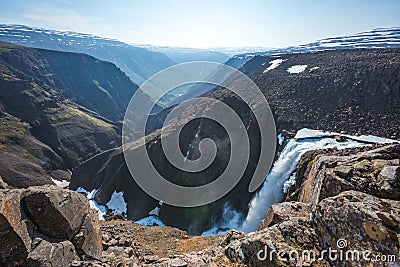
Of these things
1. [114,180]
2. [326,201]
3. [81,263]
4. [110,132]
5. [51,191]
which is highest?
[326,201]

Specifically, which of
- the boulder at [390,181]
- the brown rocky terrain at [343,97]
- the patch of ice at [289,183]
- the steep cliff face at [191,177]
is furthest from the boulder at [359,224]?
the brown rocky terrain at [343,97]

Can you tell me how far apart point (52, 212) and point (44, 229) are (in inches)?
30.6

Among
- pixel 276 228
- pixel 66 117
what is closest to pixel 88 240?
pixel 276 228

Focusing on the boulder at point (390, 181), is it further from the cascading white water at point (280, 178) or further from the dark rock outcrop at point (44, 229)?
the cascading white water at point (280, 178)

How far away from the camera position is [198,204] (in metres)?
41.8

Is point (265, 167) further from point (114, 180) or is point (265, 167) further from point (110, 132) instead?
point (110, 132)

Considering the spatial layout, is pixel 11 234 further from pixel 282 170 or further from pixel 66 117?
pixel 66 117

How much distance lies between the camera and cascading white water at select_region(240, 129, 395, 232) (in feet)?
101

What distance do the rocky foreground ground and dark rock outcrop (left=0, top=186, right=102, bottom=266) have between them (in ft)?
0.11

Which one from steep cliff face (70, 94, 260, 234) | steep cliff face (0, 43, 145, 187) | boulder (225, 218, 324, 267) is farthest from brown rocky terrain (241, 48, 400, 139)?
steep cliff face (0, 43, 145, 187)

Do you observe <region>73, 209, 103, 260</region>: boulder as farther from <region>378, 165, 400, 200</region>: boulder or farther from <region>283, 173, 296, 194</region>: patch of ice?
<region>283, 173, 296, 194</region>: patch of ice

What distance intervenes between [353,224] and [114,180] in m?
63.8

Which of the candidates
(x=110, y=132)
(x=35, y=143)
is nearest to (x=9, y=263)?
(x=35, y=143)

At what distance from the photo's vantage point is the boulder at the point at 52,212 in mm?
11758
